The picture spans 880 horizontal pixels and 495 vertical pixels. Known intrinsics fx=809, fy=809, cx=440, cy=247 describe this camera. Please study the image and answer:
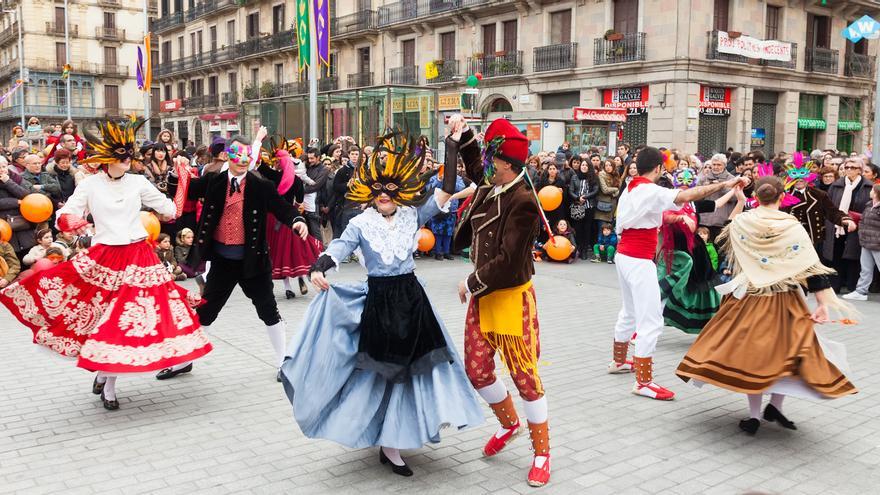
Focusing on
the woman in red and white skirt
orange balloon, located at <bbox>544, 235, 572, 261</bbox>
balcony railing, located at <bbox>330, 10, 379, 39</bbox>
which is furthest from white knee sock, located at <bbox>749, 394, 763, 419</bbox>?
balcony railing, located at <bbox>330, 10, 379, 39</bbox>

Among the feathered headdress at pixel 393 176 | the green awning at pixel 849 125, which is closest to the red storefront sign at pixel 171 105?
the green awning at pixel 849 125

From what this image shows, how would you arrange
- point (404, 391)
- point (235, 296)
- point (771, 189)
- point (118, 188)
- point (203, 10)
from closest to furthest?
point (404, 391)
point (771, 189)
point (118, 188)
point (235, 296)
point (203, 10)

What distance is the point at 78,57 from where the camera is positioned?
64875 millimetres

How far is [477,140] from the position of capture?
16.3 ft

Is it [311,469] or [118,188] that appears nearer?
[311,469]

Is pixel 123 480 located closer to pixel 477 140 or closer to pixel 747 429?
pixel 477 140

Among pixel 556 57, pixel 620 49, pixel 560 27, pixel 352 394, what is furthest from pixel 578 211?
pixel 560 27

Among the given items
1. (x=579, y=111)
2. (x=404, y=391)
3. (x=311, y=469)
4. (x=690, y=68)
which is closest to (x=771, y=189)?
(x=404, y=391)

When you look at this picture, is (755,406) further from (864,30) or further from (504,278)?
(864,30)

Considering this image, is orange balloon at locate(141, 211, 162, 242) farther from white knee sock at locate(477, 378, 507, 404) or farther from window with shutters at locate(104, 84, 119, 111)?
window with shutters at locate(104, 84, 119, 111)

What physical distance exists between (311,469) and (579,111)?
54.7 feet

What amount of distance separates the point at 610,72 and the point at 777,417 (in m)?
23.1

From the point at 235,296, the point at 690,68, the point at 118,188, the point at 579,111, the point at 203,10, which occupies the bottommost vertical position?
the point at 235,296

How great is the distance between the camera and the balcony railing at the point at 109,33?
6581 centimetres
